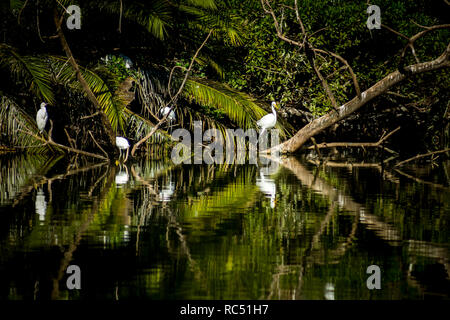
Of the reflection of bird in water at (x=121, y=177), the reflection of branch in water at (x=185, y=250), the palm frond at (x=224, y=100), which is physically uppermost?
the palm frond at (x=224, y=100)

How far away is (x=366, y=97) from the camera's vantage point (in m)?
14.9

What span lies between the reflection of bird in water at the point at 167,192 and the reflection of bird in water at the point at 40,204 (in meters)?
1.44

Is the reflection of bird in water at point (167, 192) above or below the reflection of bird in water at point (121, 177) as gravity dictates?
below

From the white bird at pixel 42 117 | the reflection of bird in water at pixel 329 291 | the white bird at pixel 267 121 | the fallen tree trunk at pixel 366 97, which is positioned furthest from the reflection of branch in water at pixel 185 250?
the white bird at pixel 267 121

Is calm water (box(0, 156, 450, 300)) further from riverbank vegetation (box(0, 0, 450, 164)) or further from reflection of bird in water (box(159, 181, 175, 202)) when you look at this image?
riverbank vegetation (box(0, 0, 450, 164))

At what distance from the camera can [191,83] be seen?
18781 mm

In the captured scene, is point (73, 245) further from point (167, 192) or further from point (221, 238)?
point (167, 192)

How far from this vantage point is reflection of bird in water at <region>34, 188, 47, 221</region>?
7430 mm

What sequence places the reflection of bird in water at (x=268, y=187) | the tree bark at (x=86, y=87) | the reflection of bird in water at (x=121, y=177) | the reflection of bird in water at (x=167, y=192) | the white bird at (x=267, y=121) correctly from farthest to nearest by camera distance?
the white bird at (x=267, y=121)
the tree bark at (x=86, y=87)
the reflection of bird in water at (x=121, y=177)
the reflection of bird in water at (x=268, y=187)
the reflection of bird in water at (x=167, y=192)

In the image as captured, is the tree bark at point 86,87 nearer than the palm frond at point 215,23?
Yes

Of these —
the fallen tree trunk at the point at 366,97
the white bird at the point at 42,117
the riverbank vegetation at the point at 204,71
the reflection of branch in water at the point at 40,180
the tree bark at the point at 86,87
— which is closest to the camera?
the reflection of branch in water at the point at 40,180

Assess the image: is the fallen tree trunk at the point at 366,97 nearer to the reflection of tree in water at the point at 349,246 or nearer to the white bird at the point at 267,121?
the white bird at the point at 267,121

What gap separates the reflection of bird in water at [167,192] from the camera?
30.1 feet

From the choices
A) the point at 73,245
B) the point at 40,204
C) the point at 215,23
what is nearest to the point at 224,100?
the point at 215,23
